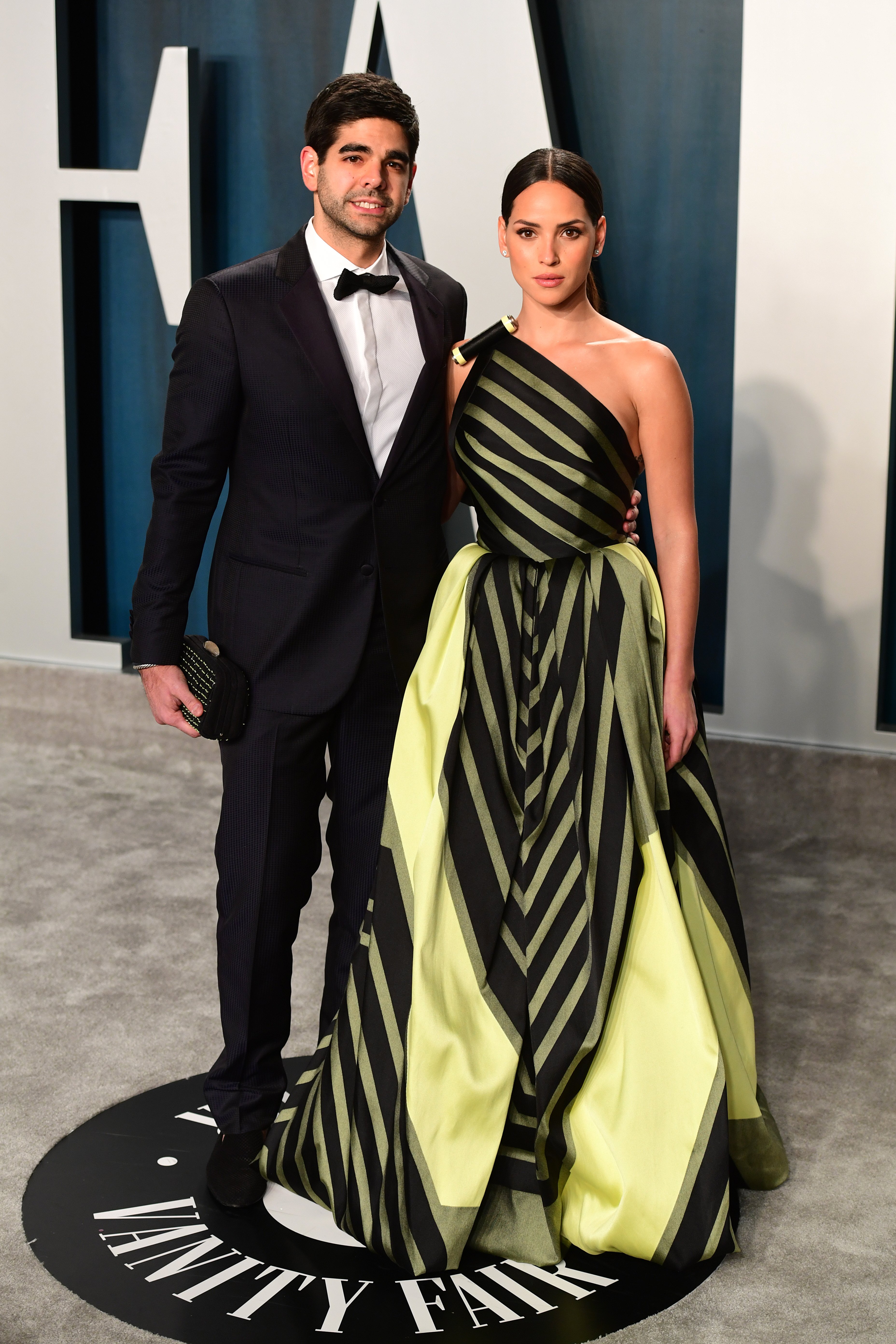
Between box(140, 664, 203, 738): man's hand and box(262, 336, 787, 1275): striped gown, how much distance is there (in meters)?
0.34

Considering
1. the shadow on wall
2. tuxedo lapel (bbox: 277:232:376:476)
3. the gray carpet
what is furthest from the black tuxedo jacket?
the shadow on wall

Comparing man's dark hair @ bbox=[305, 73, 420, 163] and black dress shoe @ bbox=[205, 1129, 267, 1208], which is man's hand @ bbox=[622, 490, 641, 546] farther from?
black dress shoe @ bbox=[205, 1129, 267, 1208]

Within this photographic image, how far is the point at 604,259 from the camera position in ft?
13.7

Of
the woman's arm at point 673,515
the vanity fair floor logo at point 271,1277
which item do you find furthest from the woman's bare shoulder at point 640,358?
the vanity fair floor logo at point 271,1277

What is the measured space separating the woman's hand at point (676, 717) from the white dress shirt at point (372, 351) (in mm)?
548

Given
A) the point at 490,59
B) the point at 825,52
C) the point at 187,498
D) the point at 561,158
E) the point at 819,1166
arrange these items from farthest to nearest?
1. the point at 490,59
2. the point at 825,52
3. the point at 819,1166
4. the point at 187,498
5. the point at 561,158

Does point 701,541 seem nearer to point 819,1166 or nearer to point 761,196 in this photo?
point 761,196

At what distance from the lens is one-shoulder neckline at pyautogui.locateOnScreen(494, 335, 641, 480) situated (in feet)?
6.93

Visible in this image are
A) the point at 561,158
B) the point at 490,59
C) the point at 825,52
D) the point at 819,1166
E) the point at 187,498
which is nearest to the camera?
the point at 561,158

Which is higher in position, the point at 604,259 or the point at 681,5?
the point at 681,5

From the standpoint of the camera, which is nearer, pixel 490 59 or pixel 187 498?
pixel 187 498

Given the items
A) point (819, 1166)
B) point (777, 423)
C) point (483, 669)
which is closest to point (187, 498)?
point (483, 669)

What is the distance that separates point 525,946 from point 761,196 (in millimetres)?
2476

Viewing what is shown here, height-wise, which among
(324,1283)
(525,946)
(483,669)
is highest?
(483,669)
